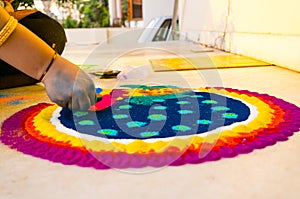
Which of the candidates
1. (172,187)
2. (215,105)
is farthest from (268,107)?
(172,187)

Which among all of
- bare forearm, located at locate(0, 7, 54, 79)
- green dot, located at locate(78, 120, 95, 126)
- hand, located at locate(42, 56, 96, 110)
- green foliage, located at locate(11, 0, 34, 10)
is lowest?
green dot, located at locate(78, 120, 95, 126)

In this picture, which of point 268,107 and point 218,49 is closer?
point 268,107

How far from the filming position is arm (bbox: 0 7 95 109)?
475 mm

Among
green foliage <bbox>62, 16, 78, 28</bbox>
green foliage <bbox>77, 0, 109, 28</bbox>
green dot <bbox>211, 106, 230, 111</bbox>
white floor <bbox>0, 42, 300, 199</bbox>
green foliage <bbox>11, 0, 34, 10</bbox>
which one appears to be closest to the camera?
white floor <bbox>0, 42, 300, 199</bbox>

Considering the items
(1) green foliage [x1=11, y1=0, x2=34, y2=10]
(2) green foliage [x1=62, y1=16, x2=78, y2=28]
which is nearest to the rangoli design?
(1) green foliage [x1=11, y1=0, x2=34, y2=10]

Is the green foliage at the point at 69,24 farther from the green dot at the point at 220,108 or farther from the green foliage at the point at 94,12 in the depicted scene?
the green dot at the point at 220,108

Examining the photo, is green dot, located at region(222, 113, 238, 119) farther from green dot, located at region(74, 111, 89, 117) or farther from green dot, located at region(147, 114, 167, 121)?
green dot, located at region(74, 111, 89, 117)

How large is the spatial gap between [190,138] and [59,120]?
220 millimetres

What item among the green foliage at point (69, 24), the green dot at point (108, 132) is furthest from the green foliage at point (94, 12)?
the green dot at point (108, 132)

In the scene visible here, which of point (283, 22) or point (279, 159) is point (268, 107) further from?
point (283, 22)

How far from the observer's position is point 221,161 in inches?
13.7

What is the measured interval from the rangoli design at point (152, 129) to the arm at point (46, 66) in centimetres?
4

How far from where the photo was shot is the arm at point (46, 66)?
475 millimetres

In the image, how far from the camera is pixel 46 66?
0.50 m
